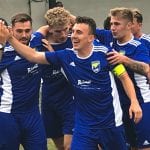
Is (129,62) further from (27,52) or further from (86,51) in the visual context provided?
(27,52)

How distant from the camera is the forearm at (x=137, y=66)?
6.61 metres

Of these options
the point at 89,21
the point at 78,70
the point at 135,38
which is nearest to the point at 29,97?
the point at 78,70

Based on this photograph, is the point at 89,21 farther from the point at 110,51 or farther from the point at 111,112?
the point at 111,112

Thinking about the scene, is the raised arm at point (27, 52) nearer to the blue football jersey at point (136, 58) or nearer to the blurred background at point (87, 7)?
the blue football jersey at point (136, 58)

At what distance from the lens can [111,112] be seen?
6477 millimetres

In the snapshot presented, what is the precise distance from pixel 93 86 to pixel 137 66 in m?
0.66

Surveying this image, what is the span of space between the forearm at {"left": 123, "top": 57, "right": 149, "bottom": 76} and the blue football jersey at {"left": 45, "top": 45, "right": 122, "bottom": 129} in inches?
11.5

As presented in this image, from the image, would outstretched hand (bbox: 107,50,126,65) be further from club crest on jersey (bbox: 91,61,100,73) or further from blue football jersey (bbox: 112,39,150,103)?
blue football jersey (bbox: 112,39,150,103)

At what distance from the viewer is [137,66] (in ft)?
22.0

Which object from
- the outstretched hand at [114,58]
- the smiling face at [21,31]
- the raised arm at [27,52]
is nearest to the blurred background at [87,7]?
the smiling face at [21,31]

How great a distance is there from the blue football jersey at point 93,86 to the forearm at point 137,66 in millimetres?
291

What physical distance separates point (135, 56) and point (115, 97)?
0.68 meters

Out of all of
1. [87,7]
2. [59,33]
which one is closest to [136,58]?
[59,33]

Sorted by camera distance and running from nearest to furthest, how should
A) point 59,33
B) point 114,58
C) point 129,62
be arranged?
point 114,58
point 129,62
point 59,33
